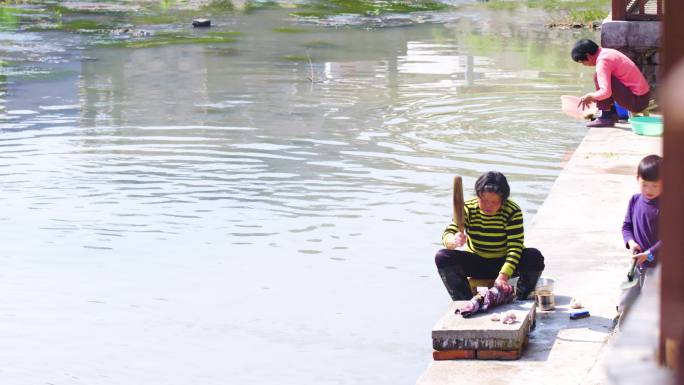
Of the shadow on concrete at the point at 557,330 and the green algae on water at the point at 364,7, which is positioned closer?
the shadow on concrete at the point at 557,330

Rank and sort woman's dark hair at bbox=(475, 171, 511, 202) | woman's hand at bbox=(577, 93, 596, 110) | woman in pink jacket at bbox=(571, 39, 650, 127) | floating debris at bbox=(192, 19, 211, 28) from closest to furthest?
woman's dark hair at bbox=(475, 171, 511, 202), woman's hand at bbox=(577, 93, 596, 110), woman in pink jacket at bbox=(571, 39, 650, 127), floating debris at bbox=(192, 19, 211, 28)

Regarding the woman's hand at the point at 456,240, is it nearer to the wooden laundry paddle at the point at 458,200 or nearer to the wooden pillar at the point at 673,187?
the wooden laundry paddle at the point at 458,200

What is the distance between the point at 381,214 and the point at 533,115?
5.39 meters

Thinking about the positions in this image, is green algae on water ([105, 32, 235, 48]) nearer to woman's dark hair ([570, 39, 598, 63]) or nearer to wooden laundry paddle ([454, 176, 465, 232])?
woman's dark hair ([570, 39, 598, 63])

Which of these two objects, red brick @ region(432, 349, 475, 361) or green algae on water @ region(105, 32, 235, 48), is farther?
green algae on water @ region(105, 32, 235, 48)

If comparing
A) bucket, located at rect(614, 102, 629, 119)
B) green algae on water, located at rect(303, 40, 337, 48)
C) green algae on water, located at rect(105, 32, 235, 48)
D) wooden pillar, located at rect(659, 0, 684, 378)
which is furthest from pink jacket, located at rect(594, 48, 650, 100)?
green algae on water, located at rect(105, 32, 235, 48)

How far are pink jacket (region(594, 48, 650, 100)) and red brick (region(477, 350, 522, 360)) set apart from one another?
22.8 ft

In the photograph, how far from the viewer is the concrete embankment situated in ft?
18.4

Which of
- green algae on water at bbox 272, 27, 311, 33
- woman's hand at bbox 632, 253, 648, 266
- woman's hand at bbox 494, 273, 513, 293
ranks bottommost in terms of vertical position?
woman's hand at bbox 494, 273, 513, 293

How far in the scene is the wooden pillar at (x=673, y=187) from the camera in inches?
59.1

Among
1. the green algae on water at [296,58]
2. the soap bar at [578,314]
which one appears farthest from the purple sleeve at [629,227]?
the green algae on water at [296,58]

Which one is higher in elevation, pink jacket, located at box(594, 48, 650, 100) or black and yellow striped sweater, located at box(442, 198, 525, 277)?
pink jacket, located at box(594, 48, 650, 100)

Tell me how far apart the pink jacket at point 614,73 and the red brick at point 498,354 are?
6.94 m

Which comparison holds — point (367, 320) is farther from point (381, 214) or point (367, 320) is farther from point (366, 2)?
point (366, 2)
